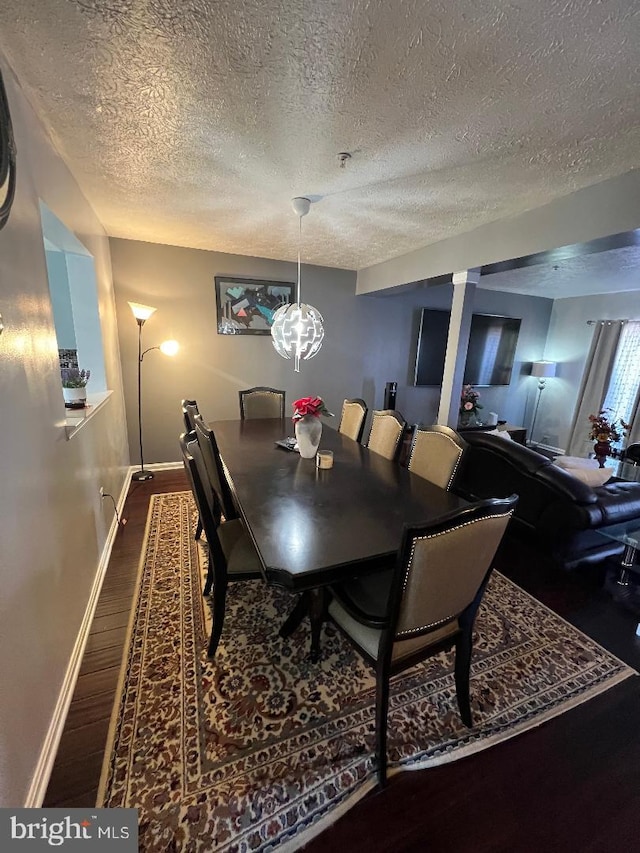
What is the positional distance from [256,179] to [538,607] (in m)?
3.13

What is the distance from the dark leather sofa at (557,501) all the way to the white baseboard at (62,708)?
2.05 metres

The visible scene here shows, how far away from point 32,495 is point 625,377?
6.65 metres

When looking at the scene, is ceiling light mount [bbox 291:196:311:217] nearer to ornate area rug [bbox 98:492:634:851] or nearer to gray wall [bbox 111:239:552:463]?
gray wall [bbox 111:239:552:463]

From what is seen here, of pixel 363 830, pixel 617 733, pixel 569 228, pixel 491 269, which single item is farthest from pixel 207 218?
pixel 617 733

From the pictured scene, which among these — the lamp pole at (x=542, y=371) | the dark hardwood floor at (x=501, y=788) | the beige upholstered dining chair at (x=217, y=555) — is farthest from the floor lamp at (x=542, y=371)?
the beige upholstered dining chair at (x=217, y=555)

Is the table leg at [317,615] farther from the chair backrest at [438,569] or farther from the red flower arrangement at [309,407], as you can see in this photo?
the red flower arrangement at [309,407]

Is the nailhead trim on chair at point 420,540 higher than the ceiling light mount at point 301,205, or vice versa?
the ceiling light mount at point 301,205

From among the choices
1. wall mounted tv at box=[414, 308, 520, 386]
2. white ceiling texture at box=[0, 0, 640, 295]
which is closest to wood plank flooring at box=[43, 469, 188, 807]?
white ceiling texture at box=[0, 0, 640, 295]

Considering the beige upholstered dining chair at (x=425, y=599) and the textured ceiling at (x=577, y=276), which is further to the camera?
the textured ceiling at (x=577, y=276)

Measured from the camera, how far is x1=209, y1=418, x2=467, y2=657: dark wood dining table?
113 centimetres

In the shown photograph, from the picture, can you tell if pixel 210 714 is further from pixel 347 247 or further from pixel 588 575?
pixel 347 247

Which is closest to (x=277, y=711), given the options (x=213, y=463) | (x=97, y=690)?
(x=97, y=690)

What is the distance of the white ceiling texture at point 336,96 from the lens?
103 cm

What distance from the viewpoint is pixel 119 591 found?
6.75ft
